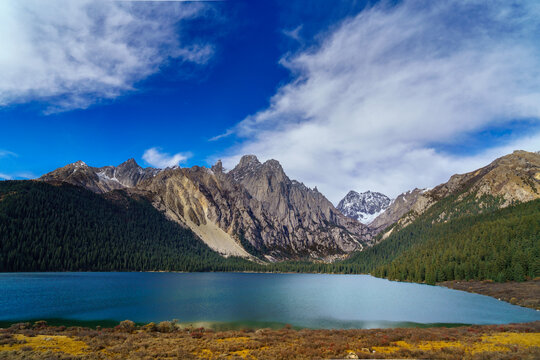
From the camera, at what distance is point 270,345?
110 ft

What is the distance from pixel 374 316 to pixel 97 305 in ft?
189

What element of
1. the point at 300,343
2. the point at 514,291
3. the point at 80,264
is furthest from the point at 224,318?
the point at 80,264

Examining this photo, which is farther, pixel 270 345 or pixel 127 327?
pixel 127 327

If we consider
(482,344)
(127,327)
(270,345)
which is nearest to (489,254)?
(482,344)

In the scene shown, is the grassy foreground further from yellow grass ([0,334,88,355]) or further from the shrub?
the shrub

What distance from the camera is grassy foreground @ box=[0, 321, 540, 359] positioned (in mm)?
27719

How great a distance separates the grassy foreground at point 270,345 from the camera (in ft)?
90.9

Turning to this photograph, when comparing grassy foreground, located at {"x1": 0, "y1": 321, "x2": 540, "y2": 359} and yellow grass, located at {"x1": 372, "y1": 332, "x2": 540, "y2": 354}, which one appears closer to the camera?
grassy foreground, located at {"x1": 0, "y1": 321, "x2": 540, "y2": 359}

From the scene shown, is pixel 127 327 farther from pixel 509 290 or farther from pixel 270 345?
pixel 509 290

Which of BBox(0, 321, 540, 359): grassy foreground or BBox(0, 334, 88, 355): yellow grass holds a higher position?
BBox(0, 334, 88, 355): yellow grass

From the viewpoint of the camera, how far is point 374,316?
6194cm

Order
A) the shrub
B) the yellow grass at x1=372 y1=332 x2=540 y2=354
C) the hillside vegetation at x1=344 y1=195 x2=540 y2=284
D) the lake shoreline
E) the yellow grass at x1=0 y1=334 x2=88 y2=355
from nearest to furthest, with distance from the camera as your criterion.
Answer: the yellow grass at x1=0 y1=334 x2=88 y2=355, the yellow grass at x1=372 y1=332 x2=540 y2=354, the shrub, the lake shoreline, the hillside vegetation at x1=344 y1=195 x2=540 y2=284

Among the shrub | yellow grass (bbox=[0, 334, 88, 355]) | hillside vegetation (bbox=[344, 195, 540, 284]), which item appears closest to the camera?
yellow grass (bbox=[0, 334, 88, 355])

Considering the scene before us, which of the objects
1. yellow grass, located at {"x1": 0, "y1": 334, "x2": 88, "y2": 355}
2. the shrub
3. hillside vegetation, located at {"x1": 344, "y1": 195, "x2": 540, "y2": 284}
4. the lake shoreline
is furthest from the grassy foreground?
hillside vegetation, located at {"x1": 344, "y1": 195, "x2": 540, "y2": 284}
